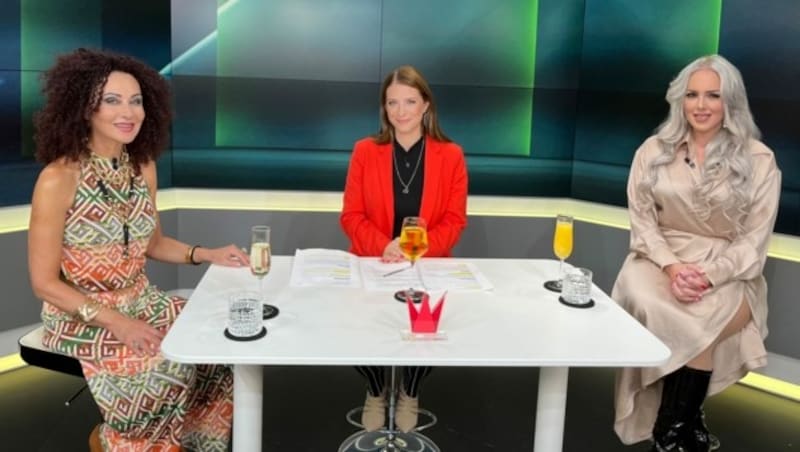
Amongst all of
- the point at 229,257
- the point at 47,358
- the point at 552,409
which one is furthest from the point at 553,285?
the point at 47,358

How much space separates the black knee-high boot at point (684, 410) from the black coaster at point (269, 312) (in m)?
1.61

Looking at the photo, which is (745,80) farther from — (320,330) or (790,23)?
(320,330)

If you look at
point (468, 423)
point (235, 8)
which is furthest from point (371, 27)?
point (468, 423)

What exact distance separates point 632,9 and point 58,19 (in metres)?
3.04

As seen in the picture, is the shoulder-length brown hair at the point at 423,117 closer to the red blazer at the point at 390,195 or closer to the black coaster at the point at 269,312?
the red blazer at the point at 390,195

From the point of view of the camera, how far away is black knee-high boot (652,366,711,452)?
2.67 metres

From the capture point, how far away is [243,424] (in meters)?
2.00

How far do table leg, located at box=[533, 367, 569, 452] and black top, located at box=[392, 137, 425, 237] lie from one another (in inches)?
46.4

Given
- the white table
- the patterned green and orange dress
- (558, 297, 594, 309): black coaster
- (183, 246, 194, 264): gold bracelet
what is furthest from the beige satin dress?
(183, 246, 194, 264): gold bracelet

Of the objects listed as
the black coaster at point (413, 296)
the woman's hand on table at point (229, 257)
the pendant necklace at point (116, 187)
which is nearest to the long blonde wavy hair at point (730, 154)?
the black coaster at point (413, 296)

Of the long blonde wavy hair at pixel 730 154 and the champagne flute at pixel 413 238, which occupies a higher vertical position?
the long blonde wavy hair at pixel 730 154

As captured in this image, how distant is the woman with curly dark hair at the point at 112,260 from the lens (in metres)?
2.11

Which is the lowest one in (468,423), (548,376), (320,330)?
(468,423)

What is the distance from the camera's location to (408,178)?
3.05 meters
